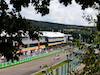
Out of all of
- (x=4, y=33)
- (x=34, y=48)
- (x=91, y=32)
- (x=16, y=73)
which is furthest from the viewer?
(x=34, y=48)

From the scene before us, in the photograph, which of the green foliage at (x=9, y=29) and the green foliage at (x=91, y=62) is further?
the green foliage at (x=91, y=62)

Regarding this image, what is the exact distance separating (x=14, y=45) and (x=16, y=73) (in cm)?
1790

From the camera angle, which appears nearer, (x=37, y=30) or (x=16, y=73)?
(x=37, y=30)

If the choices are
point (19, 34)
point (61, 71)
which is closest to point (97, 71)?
point (19, 34)

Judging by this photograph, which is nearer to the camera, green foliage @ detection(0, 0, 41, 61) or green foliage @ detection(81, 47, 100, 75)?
green foliage @ detection(0, 0, 41, 61)

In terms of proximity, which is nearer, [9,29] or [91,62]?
[9,29]

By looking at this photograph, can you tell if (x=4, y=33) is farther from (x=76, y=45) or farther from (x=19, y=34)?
(x=76, y=45)

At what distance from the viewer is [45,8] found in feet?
13.2

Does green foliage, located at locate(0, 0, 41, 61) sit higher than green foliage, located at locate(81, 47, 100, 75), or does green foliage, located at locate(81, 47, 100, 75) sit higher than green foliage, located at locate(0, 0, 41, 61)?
green foliage, located at locate(0, 0, 41, 61)

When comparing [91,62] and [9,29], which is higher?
[9,29]

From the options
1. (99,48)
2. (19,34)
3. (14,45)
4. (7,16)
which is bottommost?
(99,48)

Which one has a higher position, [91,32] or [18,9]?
[18,9]

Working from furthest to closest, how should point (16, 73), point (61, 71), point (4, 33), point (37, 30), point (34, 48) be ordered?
1. point (34, 48)
2. point (16, 73)
3. point (61, 71)
4. point (37, 30)
5. point (4, 33)

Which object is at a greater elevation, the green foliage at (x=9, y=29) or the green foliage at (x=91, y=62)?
the green foliage at (x=9, y=29)
